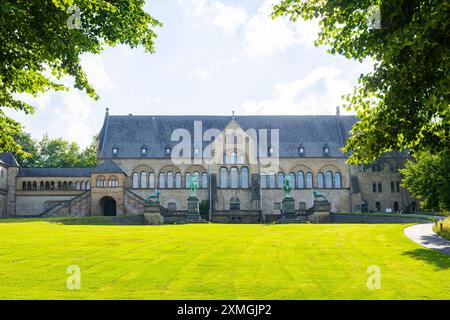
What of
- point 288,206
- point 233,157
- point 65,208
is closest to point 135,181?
point 65,208

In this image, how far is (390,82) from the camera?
12117mm

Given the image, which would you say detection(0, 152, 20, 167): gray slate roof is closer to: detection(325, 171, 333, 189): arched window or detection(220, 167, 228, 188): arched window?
detection(220, 167, 228, 188): arched window

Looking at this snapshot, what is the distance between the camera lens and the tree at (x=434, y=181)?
25.4 meters

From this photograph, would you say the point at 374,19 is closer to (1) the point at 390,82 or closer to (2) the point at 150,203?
(1) the point at 390,82

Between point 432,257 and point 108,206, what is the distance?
4581 cm

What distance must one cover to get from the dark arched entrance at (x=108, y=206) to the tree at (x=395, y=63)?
42.8 m

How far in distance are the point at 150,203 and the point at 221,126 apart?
60.8ft

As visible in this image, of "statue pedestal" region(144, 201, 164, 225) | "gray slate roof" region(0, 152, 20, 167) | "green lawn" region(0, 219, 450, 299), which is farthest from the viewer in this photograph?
"gray slate roof" region(0, 152, 20, 167)

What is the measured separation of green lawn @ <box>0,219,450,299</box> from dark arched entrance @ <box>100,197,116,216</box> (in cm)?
3688

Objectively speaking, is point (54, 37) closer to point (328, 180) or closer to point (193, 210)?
point (193, 210)

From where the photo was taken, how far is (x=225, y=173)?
188ft

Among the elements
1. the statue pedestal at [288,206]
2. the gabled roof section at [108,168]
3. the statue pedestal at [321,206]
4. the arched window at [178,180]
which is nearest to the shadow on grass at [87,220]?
the gabled roof section at [108,168]

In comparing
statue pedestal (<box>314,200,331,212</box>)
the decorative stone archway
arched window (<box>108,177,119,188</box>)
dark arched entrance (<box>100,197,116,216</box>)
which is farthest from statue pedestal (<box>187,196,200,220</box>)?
dark arched entrance (<box>100,197,116,216</box>)

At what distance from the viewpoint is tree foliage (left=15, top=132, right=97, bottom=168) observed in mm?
75688
